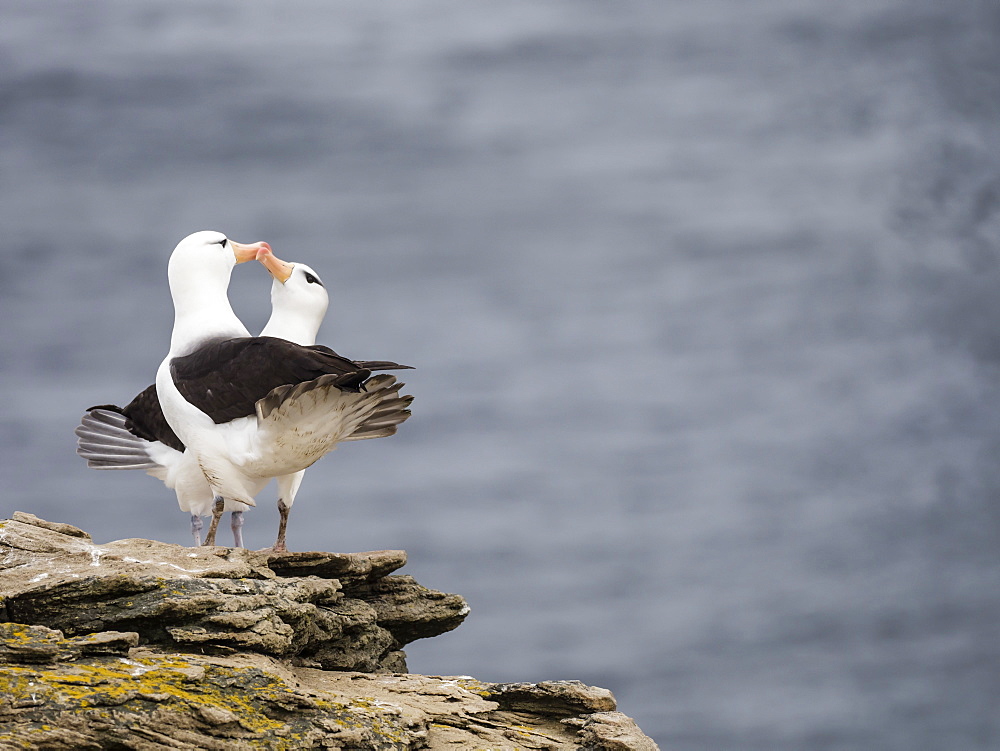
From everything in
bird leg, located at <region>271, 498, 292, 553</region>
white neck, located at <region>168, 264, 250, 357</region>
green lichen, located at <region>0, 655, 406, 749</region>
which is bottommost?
green lichen, located at <region>0, 655, 406, 749</region>

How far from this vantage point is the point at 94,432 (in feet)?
46.5

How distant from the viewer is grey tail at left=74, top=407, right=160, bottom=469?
1383cm

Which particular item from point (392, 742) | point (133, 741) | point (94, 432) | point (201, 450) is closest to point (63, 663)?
point (133, 741)

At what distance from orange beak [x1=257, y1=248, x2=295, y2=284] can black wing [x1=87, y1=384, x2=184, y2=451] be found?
181 centimetres

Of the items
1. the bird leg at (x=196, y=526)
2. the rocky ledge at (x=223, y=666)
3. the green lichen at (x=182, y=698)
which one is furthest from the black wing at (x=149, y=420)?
the green lichen at (x=182, y=698)

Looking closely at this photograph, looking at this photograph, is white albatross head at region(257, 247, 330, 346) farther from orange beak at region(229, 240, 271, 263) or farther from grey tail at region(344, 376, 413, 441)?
grey tail at region(344, 376, 413, 441)

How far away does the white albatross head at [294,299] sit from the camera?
508 inches

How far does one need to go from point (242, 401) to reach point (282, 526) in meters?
1.51

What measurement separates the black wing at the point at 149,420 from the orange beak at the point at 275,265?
5.95ft

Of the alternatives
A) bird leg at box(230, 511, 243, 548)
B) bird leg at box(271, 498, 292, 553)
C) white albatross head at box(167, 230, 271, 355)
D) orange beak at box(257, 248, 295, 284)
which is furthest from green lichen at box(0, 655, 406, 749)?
orange beak at box(257, 248, 295, 284)

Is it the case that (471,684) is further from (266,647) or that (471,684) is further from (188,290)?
(188,290)

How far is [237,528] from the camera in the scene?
1312cm

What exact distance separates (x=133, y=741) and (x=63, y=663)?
81 centimetres

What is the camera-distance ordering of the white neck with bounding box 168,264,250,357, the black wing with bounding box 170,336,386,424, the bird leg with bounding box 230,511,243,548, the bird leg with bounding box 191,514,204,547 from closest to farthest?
the black wing with bounding box 170,336,386,424 < the white neck with bounding box 168,264,250,357 < the bird leg with bounding box 230,511,243,548 < the bird leg with bounding box 191,514,204,547
